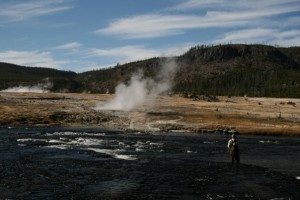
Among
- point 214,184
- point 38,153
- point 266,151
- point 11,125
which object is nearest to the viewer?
point 214,184

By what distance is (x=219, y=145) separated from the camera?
162 feet

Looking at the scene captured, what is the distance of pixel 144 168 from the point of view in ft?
112

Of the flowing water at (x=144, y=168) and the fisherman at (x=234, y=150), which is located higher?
the fisherman at (x=234, y=150)

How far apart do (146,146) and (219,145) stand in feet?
26.1

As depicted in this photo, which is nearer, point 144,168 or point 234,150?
point 144,168

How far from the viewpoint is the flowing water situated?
26.7 meters

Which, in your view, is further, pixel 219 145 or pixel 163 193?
pixel 219 145

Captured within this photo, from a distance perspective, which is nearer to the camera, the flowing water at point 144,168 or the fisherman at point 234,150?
the flowing water at point 144,168

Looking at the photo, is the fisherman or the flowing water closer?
the flowing water

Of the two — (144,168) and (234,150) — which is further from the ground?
(234,150)

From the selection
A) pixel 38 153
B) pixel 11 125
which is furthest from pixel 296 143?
pixel 11 125

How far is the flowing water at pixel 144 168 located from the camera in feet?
87.7

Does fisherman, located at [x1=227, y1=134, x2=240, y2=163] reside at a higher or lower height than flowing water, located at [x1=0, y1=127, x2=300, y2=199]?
higher

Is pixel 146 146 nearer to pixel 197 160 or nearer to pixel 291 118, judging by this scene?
pixel 197 160
